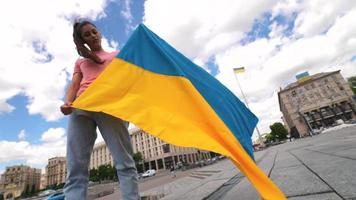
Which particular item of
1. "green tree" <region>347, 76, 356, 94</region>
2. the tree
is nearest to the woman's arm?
the tree

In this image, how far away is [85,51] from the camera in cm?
204

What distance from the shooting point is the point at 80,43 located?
2080mm

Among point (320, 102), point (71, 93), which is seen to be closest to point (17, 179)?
point (320, 102)

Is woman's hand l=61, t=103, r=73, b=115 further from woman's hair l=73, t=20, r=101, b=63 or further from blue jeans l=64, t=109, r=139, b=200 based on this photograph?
woman's hair l=73, t=20, r=101, b=63

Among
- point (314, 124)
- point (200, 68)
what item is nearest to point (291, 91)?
point (314, 124)

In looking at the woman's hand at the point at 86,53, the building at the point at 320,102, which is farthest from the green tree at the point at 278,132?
the woman's hand at the point at 86,53

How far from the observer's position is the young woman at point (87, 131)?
1.75 meters

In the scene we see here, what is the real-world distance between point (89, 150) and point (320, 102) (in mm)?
74861

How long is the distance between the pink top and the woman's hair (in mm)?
65

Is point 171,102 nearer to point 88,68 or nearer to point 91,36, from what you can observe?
point 88,68

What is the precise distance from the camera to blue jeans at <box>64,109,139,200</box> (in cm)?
173

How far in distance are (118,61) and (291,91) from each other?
79.7m

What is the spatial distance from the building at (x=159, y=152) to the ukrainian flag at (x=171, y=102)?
72006 mm

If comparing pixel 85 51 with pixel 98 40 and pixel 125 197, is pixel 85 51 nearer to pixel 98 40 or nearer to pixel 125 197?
pixel 98 40
